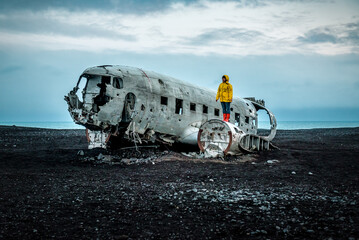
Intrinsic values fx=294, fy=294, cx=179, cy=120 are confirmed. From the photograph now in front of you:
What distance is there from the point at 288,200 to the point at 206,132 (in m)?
7.09

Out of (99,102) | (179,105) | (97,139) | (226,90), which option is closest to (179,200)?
(99,102)

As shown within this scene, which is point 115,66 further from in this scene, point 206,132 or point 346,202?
point 346,202

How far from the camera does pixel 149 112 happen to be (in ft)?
40.8

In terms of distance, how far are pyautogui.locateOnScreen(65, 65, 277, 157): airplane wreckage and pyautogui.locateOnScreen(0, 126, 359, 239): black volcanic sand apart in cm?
149

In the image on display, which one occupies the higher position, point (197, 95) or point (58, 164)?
point (197, 95)

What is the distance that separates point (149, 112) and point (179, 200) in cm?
632


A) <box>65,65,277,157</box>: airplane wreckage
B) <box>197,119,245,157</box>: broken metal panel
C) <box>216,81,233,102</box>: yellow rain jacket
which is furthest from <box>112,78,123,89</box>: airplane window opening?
<box>216,81,233,102</box>: yellow rain jacket

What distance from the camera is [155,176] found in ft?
31.3

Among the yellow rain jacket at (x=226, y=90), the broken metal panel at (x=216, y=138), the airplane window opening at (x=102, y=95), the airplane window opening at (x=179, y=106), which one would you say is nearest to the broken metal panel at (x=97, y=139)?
the airplane window opening at (x=102, y=95)

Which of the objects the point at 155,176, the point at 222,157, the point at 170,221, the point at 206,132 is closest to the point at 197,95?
the point at 206,132

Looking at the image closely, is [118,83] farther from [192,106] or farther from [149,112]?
[192,106]

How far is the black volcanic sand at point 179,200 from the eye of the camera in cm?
485

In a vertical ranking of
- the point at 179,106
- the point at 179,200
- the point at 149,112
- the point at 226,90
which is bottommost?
the point at 179,200

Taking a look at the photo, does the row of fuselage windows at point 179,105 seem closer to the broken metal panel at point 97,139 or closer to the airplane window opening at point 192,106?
the airplane window opening at point 192,106
